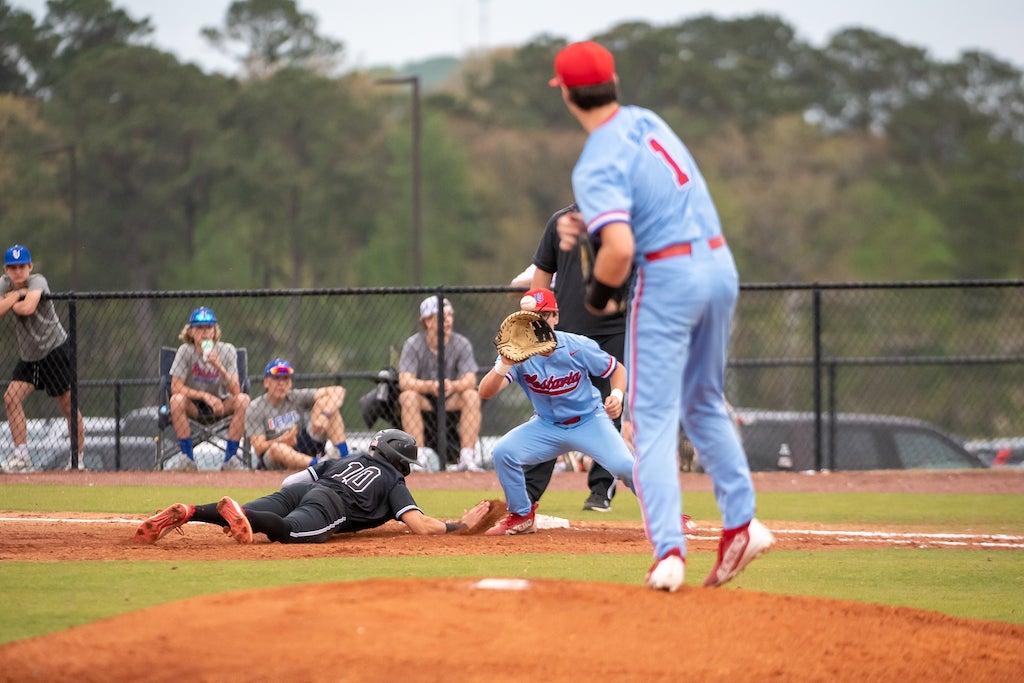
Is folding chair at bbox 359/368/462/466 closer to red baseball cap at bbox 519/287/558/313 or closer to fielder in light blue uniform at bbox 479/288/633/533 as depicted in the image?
fielder in light blue uniform at bbox 479/288/633/533

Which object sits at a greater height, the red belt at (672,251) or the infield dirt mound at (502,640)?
the red belt at (672,251)

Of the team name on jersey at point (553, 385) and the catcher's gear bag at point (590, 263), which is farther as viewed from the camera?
the team name on jersey at point (553, 385)

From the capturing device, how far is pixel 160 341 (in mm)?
28672

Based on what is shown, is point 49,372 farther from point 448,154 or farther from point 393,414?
point 448,154

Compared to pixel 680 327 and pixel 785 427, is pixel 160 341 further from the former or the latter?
pixel 680 327

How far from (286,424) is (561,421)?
500 centimetres

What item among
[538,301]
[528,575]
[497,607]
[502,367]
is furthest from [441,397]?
[497,607]

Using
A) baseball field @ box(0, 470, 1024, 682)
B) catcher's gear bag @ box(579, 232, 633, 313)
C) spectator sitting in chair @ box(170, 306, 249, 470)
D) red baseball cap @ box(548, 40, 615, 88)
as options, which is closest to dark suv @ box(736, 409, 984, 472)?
spectator sitting in chair @ box(170, 306, 249, 470)

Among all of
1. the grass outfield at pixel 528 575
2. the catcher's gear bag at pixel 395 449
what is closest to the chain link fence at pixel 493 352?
the catcher's gear bag at pixel 395 449

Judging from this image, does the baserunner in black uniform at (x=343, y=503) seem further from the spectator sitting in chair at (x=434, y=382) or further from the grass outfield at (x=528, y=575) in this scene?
the spectator sitting in chair at (x=434, y=382)

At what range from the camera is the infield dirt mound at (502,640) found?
13.7 ft

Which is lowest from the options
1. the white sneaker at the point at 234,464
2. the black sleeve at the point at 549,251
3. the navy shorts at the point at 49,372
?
the white sneaker at the point at 234,464

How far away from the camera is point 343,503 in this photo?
7777 millimetres

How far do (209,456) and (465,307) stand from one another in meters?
13.5
